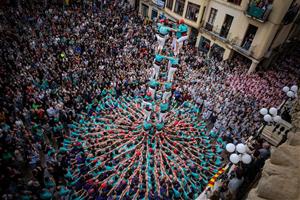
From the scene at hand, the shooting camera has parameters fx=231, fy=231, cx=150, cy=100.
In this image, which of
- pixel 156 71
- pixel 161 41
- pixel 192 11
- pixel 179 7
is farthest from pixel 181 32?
pixel 179 7

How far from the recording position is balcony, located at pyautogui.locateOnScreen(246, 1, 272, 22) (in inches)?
763

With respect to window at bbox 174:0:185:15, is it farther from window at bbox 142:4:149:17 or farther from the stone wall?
the stone wall

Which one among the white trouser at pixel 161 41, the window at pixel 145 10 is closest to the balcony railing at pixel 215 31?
the window at pixel 145 10

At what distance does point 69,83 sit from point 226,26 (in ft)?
53.6

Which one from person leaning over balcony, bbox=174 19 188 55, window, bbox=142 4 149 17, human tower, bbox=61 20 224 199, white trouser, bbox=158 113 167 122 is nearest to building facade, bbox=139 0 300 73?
window, bbox=142 4 149 17

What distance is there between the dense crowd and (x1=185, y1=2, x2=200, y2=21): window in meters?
4.21

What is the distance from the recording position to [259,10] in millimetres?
19781

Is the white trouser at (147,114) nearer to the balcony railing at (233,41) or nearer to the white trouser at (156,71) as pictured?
the white trouser at (156,71)

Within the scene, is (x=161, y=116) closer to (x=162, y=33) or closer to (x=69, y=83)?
(x=162, y=33)

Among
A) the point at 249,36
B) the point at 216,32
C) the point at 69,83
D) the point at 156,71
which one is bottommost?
the point at 69,83

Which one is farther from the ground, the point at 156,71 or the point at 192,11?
the point at 156,71

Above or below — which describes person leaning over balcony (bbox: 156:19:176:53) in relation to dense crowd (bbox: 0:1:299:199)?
above

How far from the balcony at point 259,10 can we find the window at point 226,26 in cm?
250

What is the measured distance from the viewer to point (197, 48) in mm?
25938
